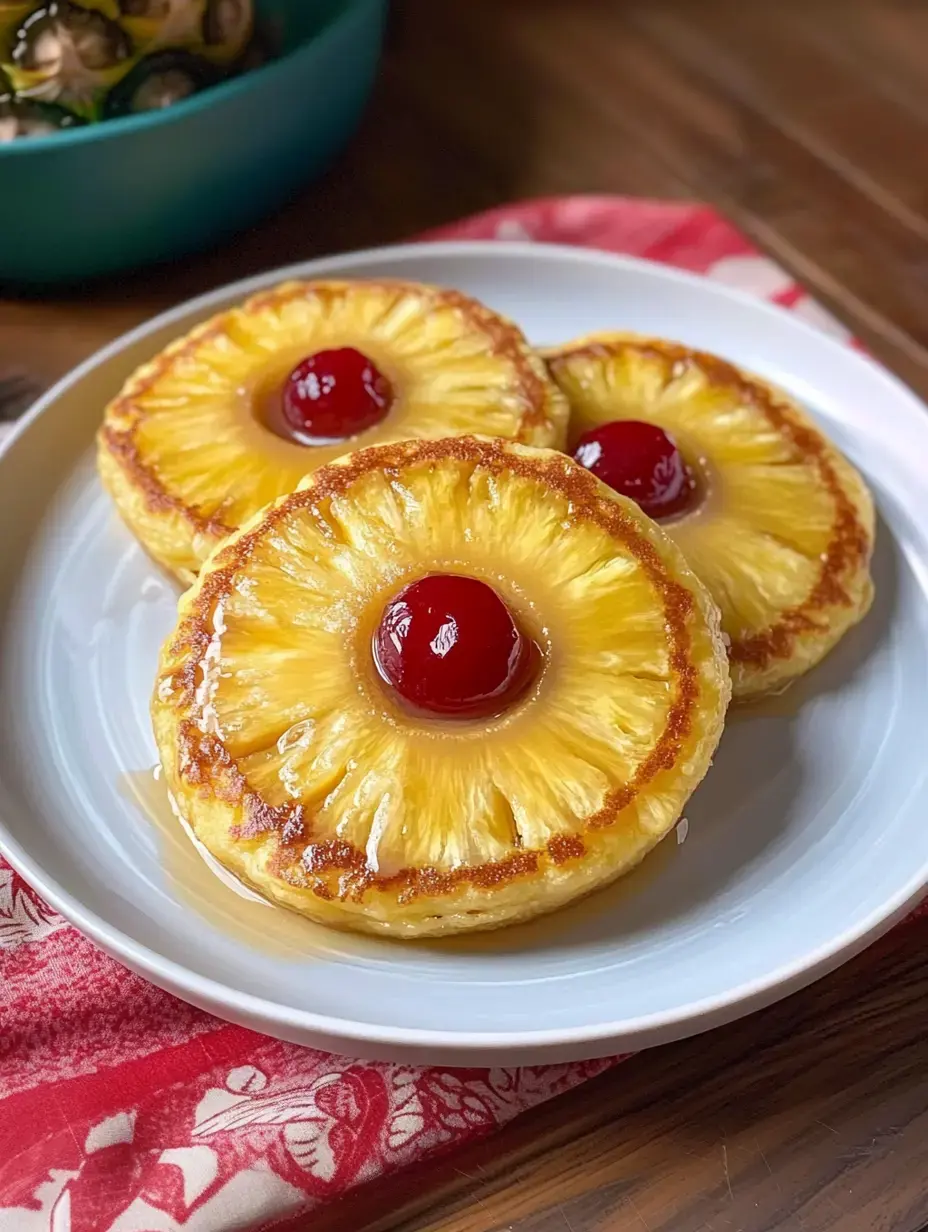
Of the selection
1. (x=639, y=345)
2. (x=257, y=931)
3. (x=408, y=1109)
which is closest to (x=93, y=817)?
(x=257, y=931)

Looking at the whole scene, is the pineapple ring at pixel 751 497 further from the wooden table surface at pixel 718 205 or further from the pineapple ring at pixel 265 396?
the wooden table surface at pixel 718 205

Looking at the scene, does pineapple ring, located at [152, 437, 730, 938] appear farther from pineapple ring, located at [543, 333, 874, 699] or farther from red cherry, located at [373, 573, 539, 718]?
pineapple ring, located at [543, 333, 874, 699]

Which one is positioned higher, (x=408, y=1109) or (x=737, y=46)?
(x=737, y=46)

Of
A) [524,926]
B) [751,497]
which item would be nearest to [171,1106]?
[524,926]

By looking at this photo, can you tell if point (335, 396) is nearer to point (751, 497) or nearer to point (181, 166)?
point (751, 497)

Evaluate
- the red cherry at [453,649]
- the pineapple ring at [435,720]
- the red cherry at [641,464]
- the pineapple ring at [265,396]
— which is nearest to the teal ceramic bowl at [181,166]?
the pineapple ring at [265,396]

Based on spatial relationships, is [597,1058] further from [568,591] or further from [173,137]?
[173,137]

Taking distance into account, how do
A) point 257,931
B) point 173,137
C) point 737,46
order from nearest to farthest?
point 257,931 → point 173,137 → point 737,46

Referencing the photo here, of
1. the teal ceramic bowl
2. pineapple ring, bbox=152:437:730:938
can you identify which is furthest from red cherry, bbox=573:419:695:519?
the teal ceramic bowl
